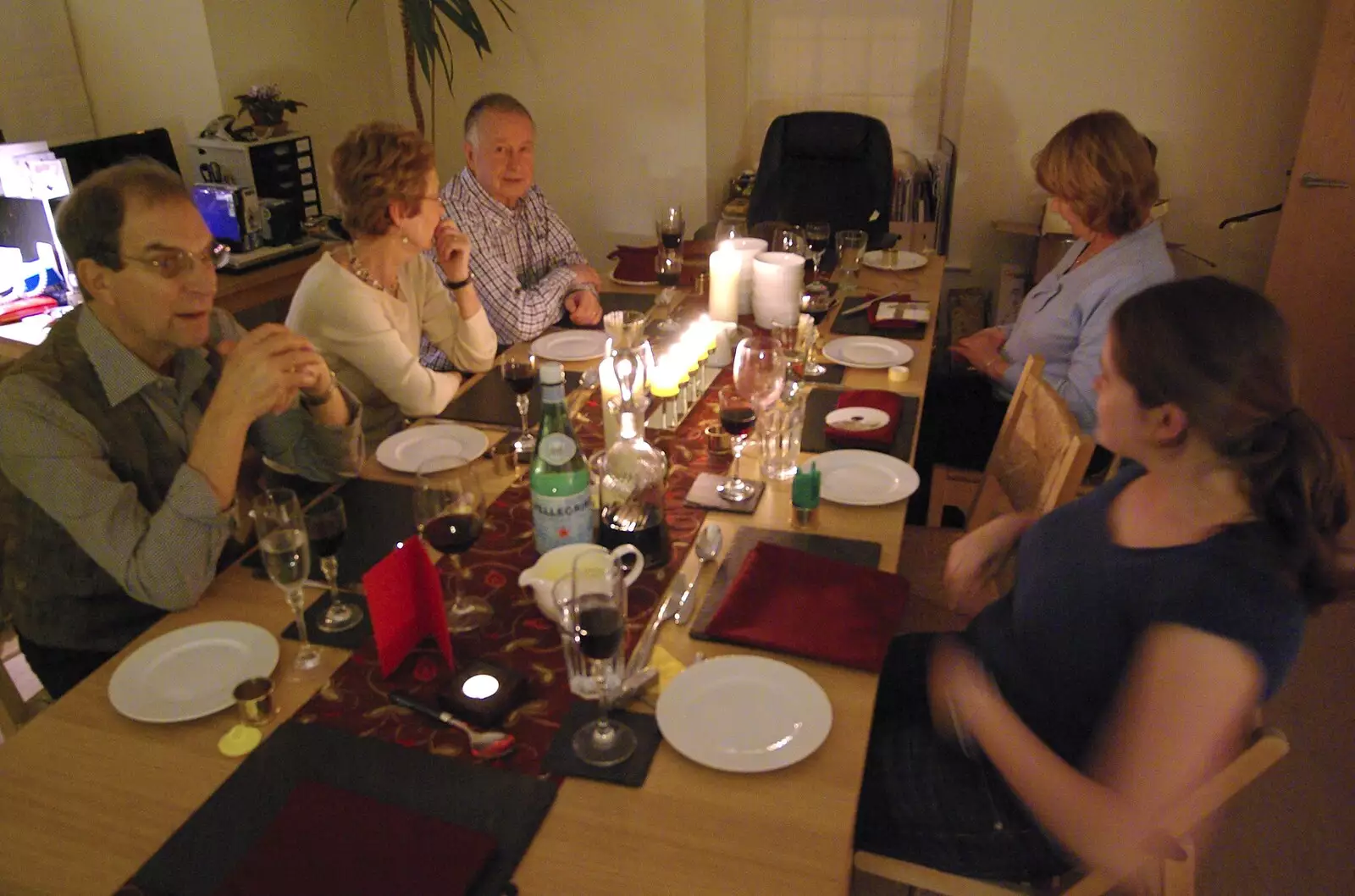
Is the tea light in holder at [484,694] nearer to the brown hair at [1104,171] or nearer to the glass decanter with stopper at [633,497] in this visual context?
the glass decanter with stopper at [633,497]

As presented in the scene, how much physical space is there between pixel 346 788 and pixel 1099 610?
3.06 feet

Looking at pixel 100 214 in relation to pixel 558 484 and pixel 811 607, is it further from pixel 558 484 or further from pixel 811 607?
pixel 811 607

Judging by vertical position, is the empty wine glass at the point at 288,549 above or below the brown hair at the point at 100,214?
below

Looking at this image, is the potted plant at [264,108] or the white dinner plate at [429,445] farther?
the potted plant at [264,108]

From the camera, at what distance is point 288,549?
4.05 ft

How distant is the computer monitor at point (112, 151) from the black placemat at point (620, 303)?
5.16ft

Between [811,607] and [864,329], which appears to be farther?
[864,329]

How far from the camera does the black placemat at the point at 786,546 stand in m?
1.42

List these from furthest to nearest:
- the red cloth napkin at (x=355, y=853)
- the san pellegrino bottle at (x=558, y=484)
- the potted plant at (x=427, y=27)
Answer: the potted plant at (x=427, y=27), the san pellegrino bottle at (x=558, y=484), the red cloth napkin at (x=355, y=853)

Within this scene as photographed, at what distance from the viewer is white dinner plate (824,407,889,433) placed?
74.8 inches

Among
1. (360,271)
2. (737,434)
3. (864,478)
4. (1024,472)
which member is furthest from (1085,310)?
(360,271)

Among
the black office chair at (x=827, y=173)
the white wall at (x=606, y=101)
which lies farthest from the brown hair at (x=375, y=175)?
the white wall at (x=606, y=101)

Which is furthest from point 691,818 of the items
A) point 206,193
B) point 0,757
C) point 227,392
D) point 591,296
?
point 206,193

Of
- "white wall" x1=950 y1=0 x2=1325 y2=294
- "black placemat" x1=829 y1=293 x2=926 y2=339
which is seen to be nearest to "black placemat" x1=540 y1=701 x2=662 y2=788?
"black placemat" x1=829 y1=293 x2=926 y2=339
